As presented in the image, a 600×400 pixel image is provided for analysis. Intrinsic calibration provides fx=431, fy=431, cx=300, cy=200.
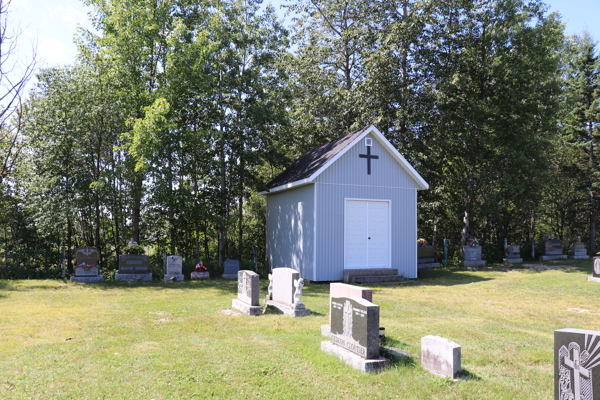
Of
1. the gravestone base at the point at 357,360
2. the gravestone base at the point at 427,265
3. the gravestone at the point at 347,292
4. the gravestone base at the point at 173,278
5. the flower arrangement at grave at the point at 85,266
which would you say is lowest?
the gravestone base at the point at 173,278

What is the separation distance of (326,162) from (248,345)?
8.73m

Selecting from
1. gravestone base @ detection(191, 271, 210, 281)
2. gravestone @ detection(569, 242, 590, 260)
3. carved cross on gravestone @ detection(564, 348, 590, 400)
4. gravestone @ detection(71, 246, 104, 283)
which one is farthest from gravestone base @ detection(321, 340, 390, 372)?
gravestone @ detection(569, 242, 590, 260)

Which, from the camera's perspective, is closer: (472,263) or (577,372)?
(577,372)

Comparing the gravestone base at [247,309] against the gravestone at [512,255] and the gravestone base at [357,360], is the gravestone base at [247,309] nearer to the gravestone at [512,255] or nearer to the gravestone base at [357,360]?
the gravestone base at [357,360]

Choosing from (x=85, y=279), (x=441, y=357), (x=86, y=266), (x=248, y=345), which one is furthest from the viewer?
(x=86, y=266)

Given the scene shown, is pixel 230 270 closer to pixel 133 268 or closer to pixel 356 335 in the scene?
pixel 133 268

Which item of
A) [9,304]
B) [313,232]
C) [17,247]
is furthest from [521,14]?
[17,247]

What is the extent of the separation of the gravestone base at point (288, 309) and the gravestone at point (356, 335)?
91.5 inches

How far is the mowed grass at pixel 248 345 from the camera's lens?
183 inches

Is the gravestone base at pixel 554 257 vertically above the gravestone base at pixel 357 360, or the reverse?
the gravestone base at pixel 357 360

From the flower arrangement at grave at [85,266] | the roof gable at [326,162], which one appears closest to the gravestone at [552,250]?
the roof gable at [326,162]

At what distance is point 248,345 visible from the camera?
6.28m

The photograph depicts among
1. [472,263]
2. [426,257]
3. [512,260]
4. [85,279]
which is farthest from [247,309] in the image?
[512,260]

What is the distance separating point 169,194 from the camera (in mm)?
15789
